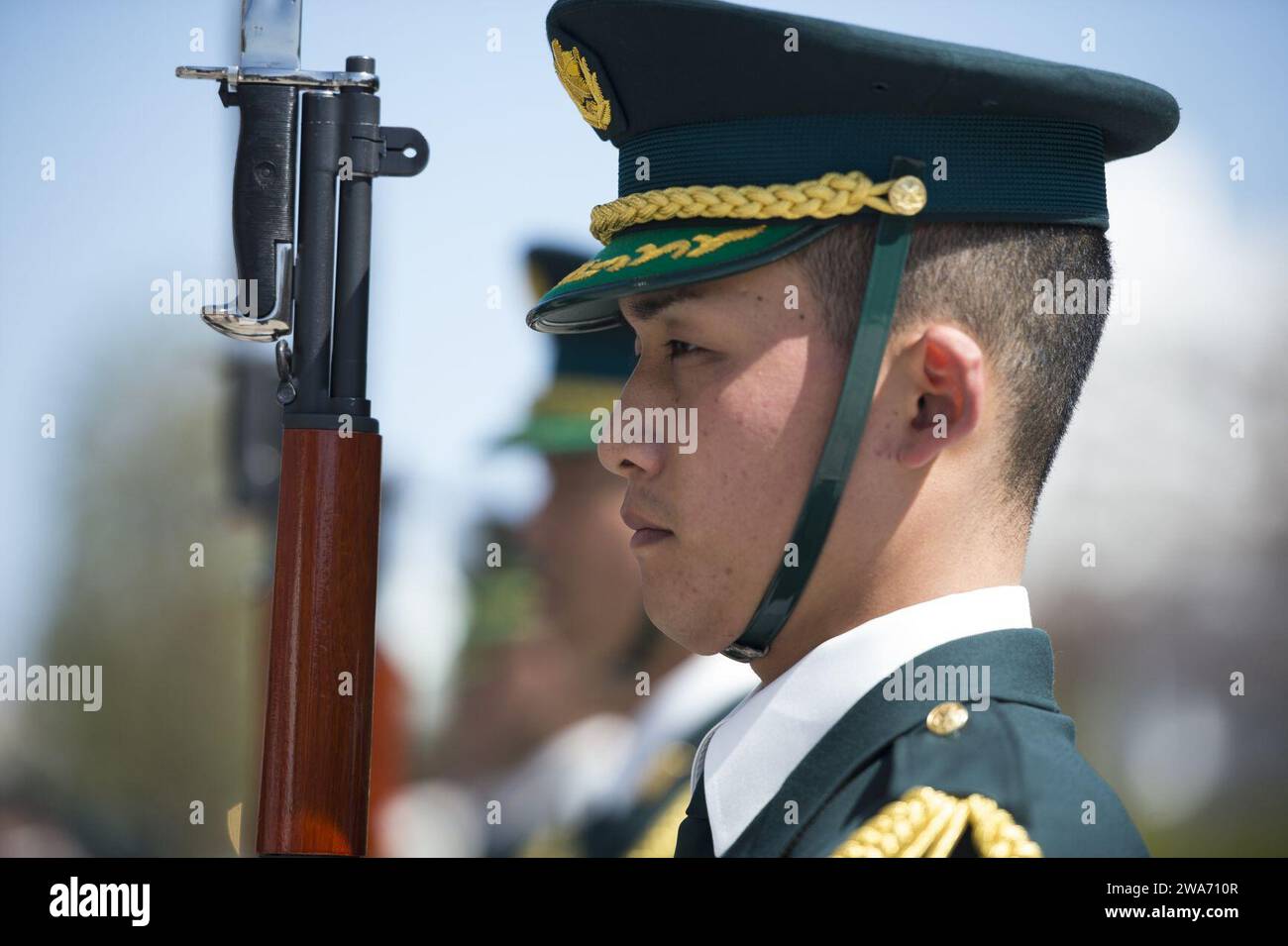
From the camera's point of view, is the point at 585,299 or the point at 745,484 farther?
the point at 585,299

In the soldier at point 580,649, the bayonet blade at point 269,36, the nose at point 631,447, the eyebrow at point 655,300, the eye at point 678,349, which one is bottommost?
the soldier at point 580,649

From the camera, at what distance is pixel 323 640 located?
2.91 metres

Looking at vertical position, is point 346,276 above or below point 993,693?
above

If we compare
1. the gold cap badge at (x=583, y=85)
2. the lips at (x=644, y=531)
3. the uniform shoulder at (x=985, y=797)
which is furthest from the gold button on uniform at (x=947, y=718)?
the gold cap badge at (x=583, y=85)

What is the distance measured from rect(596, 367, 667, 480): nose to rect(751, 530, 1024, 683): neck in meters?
0.30

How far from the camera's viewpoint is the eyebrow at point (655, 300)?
91.4 inches

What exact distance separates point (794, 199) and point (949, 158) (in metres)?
0.23

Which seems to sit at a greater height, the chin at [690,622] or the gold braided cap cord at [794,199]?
the gold braided cap cord at [794,199]

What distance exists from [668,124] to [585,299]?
0.33 meters

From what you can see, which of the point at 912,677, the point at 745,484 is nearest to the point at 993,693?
the point at 912,677

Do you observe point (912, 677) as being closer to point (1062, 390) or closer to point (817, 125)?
point (1062, 390)

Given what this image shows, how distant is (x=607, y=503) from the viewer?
5820 millimetres

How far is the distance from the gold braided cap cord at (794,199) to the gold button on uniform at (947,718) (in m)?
0.71

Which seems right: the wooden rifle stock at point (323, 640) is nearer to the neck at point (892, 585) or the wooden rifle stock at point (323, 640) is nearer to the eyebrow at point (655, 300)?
the eyebrow at point (655, 300)
